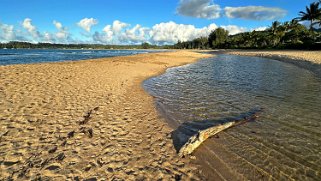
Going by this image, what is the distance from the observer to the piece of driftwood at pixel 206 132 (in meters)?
5.33

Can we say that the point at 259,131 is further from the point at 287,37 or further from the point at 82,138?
the point at 287,37

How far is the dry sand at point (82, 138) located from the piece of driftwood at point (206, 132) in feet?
1.34

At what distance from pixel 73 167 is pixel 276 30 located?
10053 centimetres

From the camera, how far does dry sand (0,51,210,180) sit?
4355 millimetres

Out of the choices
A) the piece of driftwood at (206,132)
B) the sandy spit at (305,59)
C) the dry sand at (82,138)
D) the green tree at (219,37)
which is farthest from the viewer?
the green tree at (219,37)

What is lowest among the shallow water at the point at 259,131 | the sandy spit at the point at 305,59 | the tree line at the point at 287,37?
the shallow water at the point at 259,131

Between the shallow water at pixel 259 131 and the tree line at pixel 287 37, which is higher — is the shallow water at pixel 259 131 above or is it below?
below

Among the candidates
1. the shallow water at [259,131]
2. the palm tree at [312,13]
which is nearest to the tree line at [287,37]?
the palm tree at [312,13]

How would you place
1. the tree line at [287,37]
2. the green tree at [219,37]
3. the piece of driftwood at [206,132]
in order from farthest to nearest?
1. the green tree at [219,37]
2. the tree line at [287,37]
3. the piece of driftwood at [206,132]

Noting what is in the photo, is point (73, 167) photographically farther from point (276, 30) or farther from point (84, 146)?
point (276, 30)

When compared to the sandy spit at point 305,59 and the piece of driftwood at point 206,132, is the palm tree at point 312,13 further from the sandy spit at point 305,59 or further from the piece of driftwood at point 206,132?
the piece of driftwood at point 206,132

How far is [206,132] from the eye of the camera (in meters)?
6.09

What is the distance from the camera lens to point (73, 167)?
445cm

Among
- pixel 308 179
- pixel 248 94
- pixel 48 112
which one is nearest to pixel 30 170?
pixel 48 112
